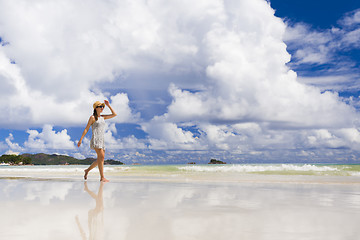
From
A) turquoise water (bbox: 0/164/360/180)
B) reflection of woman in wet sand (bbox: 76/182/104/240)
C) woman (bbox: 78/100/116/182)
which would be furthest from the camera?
turquoise water (bbox: 0/164/360/180)

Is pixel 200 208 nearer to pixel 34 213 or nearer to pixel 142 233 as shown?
pixel 142 233

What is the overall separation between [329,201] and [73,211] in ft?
14.0

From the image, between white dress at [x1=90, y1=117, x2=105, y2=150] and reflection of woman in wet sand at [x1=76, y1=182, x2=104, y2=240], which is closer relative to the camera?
reflection of woman in wet sand at [x1=76, y1=182, x2=104, y2=240]

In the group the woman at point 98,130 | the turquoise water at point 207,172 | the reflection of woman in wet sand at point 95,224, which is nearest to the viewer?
the reflection of woman in wet sand at point 95,224

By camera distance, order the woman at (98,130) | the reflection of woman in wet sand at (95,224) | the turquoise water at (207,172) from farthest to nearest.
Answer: the turquoise water at (207,172) < the woman at (98,130) < the reflection of woman in wet sand at (95,224)

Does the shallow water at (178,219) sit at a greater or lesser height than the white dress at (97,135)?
lesser

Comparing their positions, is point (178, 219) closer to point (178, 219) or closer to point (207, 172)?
point (178, 219)

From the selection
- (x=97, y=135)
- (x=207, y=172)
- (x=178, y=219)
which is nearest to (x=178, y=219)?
(x=178, y=219)

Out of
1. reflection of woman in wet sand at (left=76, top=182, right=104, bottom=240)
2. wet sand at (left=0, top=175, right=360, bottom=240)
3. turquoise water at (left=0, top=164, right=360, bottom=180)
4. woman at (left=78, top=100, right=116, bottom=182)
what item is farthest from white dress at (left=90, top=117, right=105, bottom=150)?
reflection of woman in wet sand at (left=76, top=182, right=104, bottom=240)

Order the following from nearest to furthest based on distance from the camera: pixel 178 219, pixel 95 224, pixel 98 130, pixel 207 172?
pixel 95 224
pixel 178 219
pixel 98 130
pixel 207 172

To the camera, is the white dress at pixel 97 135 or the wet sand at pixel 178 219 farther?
the white dress at pixel 97 135

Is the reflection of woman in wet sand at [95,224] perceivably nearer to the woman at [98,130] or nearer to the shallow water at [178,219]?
the shallow water at [178,219]

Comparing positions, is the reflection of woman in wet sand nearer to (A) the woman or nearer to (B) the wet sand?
(B) the wet sand

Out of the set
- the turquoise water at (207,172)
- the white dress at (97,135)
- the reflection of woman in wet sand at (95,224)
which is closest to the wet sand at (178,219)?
the reflection of woman in wet sand at (95,224)
